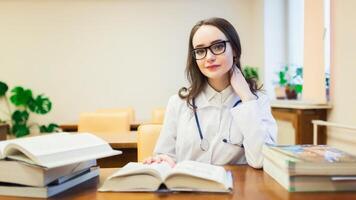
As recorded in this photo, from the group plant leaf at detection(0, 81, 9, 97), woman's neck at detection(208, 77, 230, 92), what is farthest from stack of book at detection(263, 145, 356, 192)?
plant leaf at detection(0, 81, 9, 97)

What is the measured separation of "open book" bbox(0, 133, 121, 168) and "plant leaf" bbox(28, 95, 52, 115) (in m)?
3.93

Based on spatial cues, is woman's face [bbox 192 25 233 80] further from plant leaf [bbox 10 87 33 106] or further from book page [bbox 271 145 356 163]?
plant leaf [bbox 10 87 33 106]

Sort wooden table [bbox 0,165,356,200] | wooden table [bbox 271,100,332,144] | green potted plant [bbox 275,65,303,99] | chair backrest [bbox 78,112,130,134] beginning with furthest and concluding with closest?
1. green potted plant [bbox 275,65,303,99]
2. chair backrest [bbox 78,112,130,134]
3. wooden table [bbox 271,100,332,144]
4. wooden table [bbox 0,165,356,200]

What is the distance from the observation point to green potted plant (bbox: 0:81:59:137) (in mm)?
4680

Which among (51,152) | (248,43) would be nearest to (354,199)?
(51,152)

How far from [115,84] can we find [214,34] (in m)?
3.76

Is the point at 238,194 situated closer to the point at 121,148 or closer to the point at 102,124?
the point at 121,148

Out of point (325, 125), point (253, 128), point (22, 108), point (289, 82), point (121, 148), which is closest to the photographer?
point (253, 128)

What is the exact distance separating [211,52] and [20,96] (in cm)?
406

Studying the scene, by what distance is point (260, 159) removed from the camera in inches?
46.6

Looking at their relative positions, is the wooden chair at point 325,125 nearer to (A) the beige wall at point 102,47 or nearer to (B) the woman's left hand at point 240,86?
(B) the woman's left hand at point 240,86

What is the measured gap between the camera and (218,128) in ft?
4.61

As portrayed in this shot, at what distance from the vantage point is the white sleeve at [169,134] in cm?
142

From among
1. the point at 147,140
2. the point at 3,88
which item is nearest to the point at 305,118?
the point at 147,140
